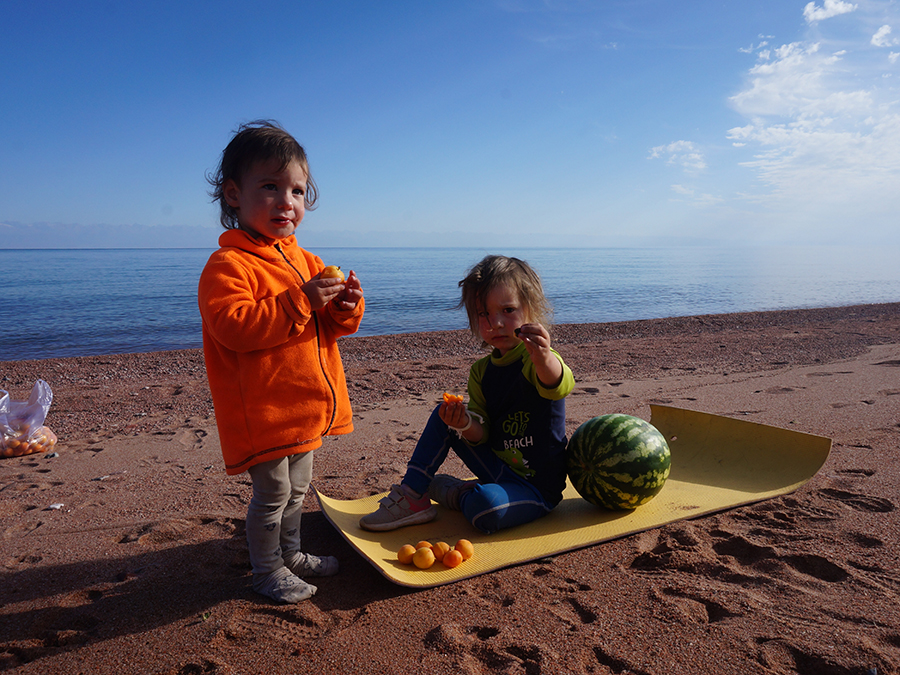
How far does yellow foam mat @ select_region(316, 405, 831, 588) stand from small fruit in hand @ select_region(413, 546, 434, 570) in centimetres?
4

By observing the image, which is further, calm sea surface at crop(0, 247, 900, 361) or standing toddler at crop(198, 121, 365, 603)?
calm sea surface at crop(0, 247, 900, 361)

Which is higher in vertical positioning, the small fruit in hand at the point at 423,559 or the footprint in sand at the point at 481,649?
the small fruit in hand at the point at 423,559

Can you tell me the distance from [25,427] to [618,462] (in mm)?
5847

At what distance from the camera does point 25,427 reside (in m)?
5.90

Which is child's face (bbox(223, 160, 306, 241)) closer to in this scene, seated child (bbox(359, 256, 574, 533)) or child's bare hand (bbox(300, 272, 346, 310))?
child's bare hand (bbox(300, 272, 346, 310))

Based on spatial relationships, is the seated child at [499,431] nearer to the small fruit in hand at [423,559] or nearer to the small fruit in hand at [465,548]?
the small fruit in hand at [465,548]

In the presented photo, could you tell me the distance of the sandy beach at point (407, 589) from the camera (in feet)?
8.38

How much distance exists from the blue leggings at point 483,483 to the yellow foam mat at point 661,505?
0.10 metres

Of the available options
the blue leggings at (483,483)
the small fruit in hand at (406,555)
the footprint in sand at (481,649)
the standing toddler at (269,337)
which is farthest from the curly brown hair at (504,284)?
the footprint in sand at (481,649)

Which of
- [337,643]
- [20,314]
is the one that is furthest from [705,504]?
[20,314]

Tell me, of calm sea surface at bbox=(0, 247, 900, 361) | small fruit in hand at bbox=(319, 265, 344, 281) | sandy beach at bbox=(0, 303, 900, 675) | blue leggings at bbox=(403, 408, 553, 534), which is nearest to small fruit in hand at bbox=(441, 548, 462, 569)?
sandy beach at bbox=(0, 303, 900, 675)

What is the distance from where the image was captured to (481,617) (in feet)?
9.38

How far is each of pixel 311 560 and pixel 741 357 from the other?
9470mm

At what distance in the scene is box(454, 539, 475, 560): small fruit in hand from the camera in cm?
339
